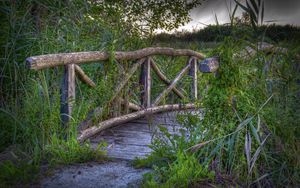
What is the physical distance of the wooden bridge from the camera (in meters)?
4.47

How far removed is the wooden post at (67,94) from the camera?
15.0ft

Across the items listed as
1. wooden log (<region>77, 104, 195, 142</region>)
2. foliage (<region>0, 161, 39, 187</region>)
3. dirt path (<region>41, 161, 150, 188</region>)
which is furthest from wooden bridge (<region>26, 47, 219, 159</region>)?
foliage (<region>0, 161, 39, 187</region>)

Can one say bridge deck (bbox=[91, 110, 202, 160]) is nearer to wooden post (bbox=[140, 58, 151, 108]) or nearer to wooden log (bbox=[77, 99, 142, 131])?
wooden log (bbox=[77, 99, 142, 131])

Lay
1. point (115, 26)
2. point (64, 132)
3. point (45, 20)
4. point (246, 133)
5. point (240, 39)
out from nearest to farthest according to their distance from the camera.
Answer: point (246, 133), point (240, 39), point (64, 132), point (45, 20), point (115, 26)

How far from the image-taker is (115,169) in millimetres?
4043

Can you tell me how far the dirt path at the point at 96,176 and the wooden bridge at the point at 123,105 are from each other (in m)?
0.41

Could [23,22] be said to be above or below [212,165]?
above

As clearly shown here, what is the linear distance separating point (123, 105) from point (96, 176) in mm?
2384

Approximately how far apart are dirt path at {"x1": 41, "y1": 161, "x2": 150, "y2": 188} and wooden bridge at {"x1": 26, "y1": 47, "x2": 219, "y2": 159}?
0.41 metres

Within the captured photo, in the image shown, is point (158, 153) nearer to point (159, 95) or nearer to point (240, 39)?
point (240, 39)

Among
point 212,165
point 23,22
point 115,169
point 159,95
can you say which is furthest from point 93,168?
point 159,95

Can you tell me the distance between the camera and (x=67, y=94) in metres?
4.64

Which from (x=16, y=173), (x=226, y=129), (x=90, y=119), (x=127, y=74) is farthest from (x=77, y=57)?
(x=226, y=129)

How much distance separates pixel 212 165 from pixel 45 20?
3.58 meters
